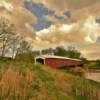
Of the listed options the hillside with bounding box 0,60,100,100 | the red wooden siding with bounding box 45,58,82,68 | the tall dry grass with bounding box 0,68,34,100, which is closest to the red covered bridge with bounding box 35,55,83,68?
the red wooden siding with bounding box 45,58,82,68

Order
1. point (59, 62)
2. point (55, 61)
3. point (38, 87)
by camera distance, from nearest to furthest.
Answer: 1. point (38, 87)
2. point (55, 61)
3. point (59, 62)

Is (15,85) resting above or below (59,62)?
below

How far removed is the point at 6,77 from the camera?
17.4 m

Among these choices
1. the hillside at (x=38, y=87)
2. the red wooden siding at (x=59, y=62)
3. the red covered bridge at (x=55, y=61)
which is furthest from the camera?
the red wooden siding at (x=59, y=62)

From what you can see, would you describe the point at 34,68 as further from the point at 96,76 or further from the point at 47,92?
the point at 96,76

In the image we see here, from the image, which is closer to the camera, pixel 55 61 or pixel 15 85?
pixel 15 85

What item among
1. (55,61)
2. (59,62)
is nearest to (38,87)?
(55,61)

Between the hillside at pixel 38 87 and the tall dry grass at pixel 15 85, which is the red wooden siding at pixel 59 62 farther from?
the tall dry grass at pixel 15 85

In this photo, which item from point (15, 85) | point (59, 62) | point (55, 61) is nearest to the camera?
point (15, 85)

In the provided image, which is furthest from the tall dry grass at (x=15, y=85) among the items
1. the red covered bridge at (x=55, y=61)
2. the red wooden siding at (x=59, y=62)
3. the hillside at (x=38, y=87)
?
the red wooden siding at (x=59, y=62)

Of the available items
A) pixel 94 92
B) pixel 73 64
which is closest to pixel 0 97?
pixel 94 92

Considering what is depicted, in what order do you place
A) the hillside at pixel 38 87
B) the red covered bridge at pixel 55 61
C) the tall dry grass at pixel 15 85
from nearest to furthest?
the tall dry grass at pixel 15 85 → the hillside at pixel 38 87 → the red covered bridge at pixel 55 61

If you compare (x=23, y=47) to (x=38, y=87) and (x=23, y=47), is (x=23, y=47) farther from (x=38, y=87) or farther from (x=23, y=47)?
(x=38, y=87)

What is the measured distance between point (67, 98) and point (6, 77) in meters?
4.66
